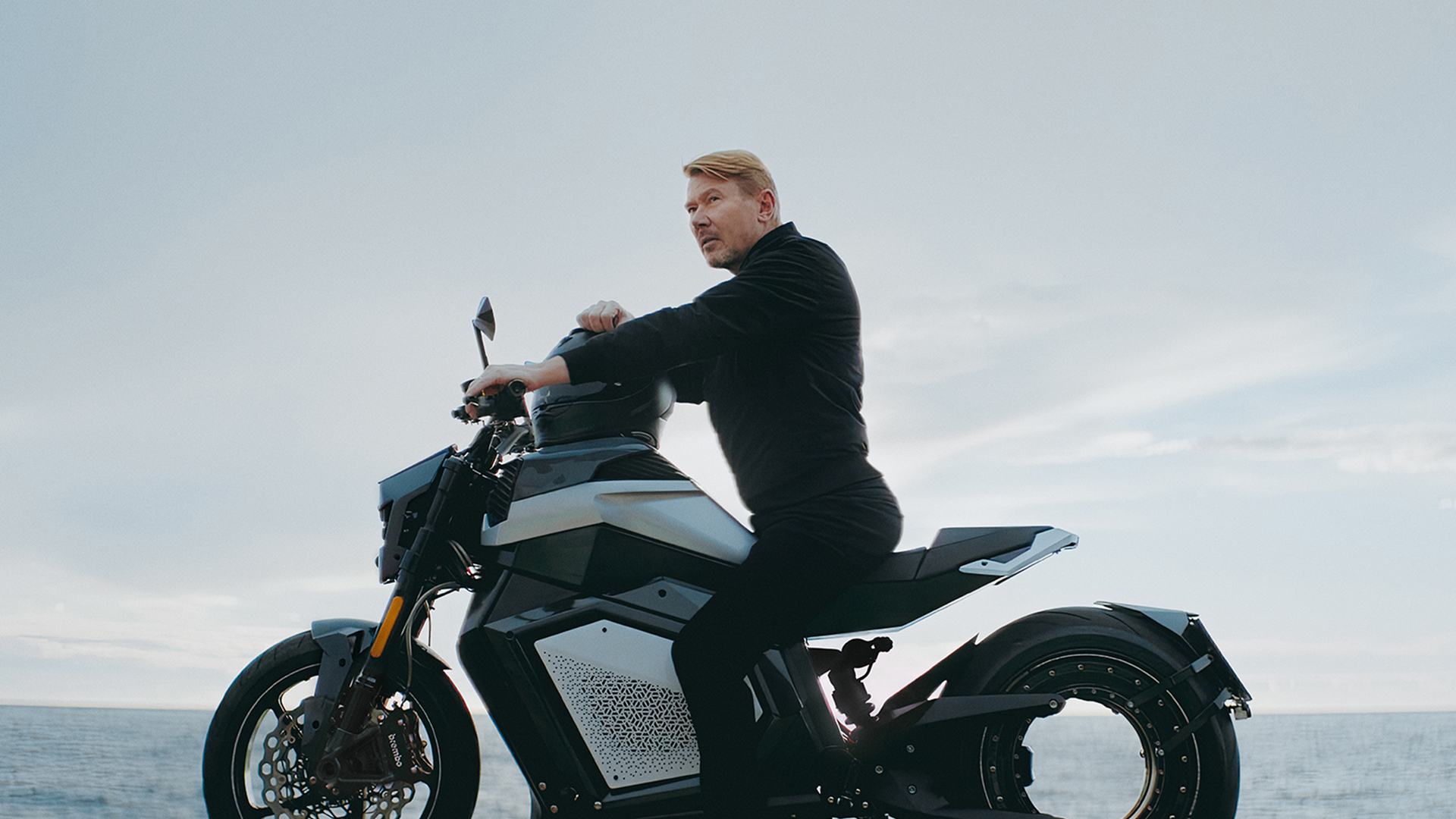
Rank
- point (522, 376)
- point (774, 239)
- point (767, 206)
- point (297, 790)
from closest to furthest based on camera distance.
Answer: point (522, 376) < point (297, 790) < point (774, 239) < point (767, 206)

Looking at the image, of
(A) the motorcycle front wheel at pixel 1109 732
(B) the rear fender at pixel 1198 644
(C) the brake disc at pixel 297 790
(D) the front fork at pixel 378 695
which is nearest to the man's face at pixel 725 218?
(D) the front fork at pixel 378 695

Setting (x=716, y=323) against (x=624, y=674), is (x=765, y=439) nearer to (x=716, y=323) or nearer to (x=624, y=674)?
(x=716, y=323)

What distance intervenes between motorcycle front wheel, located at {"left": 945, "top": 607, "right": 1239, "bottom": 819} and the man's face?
1.43m

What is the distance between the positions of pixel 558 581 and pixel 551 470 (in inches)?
12.5

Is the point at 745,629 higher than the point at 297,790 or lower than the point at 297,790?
higher

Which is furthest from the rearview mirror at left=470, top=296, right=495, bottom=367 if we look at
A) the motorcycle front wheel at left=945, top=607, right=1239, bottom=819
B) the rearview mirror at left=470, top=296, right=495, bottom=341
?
the motorcycle front wheel at left=945, top=607, right=1239, bottom=819

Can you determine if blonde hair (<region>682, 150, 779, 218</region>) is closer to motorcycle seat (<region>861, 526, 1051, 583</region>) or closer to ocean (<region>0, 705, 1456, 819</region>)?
motorcycle seat (<region>861, 526, 1051, 583</region>)

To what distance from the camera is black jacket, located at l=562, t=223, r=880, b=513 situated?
2648 millimetres

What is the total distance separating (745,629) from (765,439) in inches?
20.9

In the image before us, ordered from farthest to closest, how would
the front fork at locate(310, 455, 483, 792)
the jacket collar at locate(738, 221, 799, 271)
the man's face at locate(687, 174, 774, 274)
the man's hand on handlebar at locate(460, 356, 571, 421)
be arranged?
the man's face at locate(687, 174, 774, 274)
the jacket collar at locate(738, 221, 799, 271)
the front fork at locate(310, 455, 483, 792)
the man's hand on handlebar at locate(460, 356, 571, 421)

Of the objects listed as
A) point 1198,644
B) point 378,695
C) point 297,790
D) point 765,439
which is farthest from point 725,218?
point 297,790

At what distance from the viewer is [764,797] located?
2645 mm

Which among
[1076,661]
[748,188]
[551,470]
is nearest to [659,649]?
[551,470]

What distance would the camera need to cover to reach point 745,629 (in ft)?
8.64
